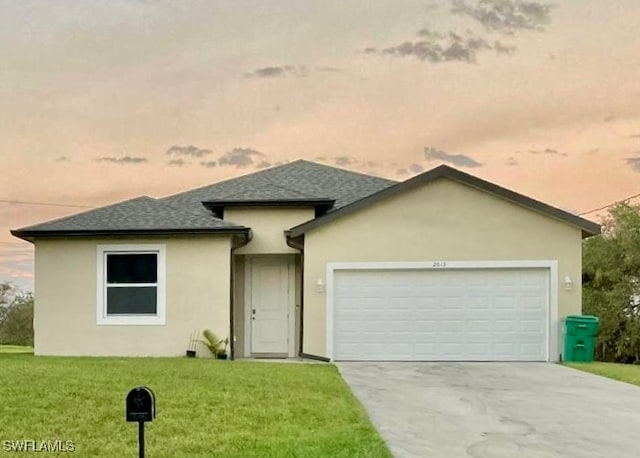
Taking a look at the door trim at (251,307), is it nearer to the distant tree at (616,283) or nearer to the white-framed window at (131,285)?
the white-framed window at (131,285)

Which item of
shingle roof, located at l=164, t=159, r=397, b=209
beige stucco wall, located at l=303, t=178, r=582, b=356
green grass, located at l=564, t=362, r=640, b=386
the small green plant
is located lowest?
green grass, located at l=564, t=362, r=640, b=386

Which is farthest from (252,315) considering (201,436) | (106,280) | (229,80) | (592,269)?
(592,269)

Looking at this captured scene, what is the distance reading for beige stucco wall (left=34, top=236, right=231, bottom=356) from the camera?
1638cm

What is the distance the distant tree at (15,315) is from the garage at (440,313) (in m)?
34.0

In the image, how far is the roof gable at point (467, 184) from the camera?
628 inches

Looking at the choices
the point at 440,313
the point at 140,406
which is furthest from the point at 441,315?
the point at 140,406

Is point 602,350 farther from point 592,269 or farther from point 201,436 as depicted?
point 201,436

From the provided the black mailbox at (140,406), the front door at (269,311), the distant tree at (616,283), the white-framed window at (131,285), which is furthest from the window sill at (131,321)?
the distant tree at (616,283)

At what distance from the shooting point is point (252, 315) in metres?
17.6

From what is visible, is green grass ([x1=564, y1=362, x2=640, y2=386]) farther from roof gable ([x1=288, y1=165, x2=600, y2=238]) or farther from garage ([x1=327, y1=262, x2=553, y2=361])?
roof gable ([x1=288, y1=165, x2=600, y2=238])

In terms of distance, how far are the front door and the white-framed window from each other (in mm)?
2431

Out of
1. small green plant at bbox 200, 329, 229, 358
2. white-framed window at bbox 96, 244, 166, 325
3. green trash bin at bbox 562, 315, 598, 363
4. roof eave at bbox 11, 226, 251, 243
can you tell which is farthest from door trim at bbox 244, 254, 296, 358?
green trash bin at bbox 562, 315, 598, 363

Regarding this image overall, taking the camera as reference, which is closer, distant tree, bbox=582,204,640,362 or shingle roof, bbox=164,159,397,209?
shingle roof, bbox=164,159,397,209

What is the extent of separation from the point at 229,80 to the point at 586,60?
927cm
